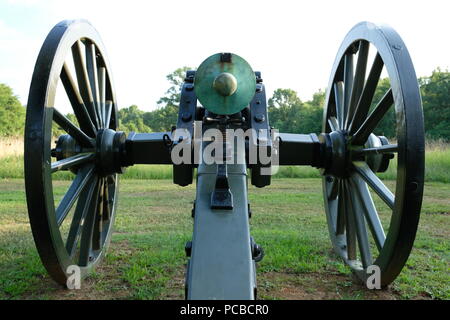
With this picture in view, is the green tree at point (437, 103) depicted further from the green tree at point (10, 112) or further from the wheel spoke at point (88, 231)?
the green tree at point (10, 112)

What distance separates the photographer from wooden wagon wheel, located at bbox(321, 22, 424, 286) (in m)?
2.42

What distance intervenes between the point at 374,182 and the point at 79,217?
90.0 inches

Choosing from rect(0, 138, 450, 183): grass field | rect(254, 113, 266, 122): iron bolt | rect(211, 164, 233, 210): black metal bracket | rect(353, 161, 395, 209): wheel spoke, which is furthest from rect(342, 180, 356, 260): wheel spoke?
rect(0, 138, 450, 183): grass field

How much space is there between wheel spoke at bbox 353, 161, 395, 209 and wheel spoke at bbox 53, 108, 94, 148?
226cm

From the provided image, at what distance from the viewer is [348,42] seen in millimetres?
3627

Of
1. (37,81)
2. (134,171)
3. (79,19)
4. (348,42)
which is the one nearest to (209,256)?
(37,81)

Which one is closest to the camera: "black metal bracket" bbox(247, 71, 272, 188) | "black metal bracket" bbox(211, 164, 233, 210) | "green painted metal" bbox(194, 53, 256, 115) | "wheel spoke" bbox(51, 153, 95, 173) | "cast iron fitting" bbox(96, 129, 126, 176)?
"black metal bracket" bbox(211, 164, 233, 210)

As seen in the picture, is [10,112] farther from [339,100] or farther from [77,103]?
[339,100]

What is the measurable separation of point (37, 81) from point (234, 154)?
131 cm

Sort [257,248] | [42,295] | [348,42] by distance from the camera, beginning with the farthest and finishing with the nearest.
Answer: [348,42]
[42,295]
[257,248]

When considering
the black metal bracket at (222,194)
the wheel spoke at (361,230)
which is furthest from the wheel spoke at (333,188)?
the black metal bracket at (222,194)

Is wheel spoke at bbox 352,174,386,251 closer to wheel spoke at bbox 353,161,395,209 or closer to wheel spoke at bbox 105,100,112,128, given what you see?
wheel spoke at bbox 353,161,395,209

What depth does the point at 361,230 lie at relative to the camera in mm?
3354

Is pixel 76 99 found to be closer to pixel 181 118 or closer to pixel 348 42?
pixel 181 118
